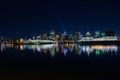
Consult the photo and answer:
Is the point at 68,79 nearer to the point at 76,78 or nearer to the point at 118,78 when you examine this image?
the point at 76,78

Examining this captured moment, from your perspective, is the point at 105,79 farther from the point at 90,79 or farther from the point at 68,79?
the point at 68,79

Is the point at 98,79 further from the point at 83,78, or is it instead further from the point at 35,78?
the point at 35,78

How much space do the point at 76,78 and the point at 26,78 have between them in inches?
156

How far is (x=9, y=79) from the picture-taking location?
67.6 ft

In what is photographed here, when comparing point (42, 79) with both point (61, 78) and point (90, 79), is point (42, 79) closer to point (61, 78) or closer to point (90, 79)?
point (61, 78)

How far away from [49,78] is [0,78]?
3825mm

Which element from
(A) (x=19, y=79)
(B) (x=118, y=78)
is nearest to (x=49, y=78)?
(A) (x=19, y=79)

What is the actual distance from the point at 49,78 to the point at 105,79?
14.4 feet

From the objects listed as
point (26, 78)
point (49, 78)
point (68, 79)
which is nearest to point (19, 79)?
point (26, 78)

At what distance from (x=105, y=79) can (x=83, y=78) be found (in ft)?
5.91

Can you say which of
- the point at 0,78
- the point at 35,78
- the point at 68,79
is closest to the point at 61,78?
the point at 68,79

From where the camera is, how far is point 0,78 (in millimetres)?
20922

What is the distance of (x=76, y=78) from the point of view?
21562mm

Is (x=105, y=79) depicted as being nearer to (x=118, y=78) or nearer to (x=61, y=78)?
(x=118, y=78)
